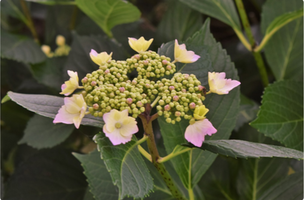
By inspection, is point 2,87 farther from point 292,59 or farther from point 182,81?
point 292,59

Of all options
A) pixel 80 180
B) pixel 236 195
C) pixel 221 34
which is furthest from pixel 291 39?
pixel 80 180

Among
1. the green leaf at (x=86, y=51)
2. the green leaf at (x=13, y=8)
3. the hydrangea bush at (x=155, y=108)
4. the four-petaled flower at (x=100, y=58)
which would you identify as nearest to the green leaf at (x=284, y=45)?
the hydrangea bush at (x=155, y=108)

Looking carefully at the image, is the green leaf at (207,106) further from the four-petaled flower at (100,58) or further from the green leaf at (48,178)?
the green leaf at (48,178)

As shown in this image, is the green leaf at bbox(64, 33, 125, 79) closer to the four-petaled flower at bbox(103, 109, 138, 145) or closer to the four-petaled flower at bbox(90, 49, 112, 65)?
the four-petaled flower at bbox(90, 49, 112, 65)

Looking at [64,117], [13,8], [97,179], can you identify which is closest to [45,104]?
[64,117]

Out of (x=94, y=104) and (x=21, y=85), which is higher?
(x=94, y=104)

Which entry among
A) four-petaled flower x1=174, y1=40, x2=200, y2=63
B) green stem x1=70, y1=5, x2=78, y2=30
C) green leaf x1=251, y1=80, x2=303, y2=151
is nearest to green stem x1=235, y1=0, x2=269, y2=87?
green leaf x1=251, y1=80, x2=303, y2=151
